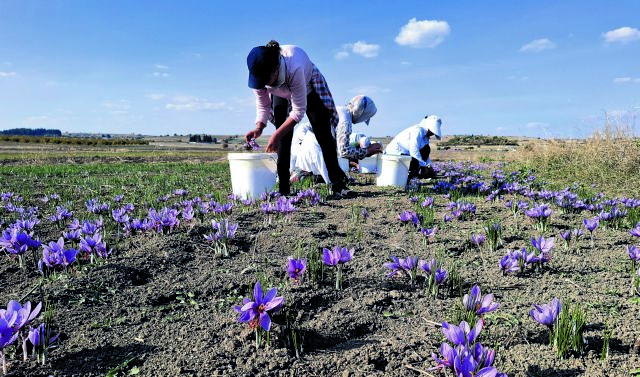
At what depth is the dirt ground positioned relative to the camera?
5.12 feet

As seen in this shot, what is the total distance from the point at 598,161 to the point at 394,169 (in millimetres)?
4814

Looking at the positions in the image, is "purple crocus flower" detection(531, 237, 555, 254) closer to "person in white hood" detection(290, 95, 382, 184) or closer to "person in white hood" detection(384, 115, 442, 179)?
"person in white hood" detection(290, 95, 382, 184)

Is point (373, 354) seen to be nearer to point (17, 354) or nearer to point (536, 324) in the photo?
point (536, 324)

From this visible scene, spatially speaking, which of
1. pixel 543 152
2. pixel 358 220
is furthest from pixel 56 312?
pixel 543 152

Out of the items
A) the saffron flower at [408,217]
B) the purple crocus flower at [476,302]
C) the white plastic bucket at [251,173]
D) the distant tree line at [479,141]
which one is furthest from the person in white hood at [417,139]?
the distant tree line at [479,141]

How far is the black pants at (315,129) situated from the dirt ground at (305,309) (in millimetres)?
1975

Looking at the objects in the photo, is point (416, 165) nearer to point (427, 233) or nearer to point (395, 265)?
point (427, 233)

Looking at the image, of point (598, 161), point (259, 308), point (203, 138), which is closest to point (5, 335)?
point (259, 308)

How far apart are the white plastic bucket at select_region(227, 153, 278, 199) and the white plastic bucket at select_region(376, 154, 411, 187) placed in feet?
7.68

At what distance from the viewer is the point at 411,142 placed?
27.7ft

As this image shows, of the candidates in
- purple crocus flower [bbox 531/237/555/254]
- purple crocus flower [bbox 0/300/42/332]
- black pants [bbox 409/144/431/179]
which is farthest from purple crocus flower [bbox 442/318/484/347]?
black pants [bbox 409/144/431/179]

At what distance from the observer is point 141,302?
2.13m

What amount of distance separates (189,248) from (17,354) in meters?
1.44

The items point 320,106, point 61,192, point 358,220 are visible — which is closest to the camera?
point 358,220
